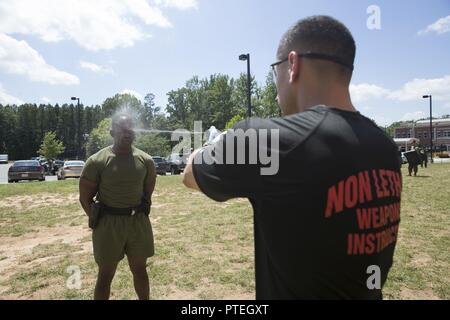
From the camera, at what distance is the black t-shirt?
3.92 feet

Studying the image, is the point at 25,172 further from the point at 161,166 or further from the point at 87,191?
the point at 87,191

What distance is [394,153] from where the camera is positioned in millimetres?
1394

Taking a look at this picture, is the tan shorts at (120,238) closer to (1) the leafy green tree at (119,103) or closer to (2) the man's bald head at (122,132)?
(2) the man's bald head at (122,132)

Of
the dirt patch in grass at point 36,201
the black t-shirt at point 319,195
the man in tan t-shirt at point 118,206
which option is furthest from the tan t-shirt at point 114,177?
the dirt patch in grass at point 36,201

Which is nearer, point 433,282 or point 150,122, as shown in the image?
point 433,282

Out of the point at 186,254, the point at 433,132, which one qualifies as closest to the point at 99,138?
the point at 186,254

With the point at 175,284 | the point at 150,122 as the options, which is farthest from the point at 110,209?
the point at 150,122

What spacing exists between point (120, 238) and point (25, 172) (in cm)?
2336

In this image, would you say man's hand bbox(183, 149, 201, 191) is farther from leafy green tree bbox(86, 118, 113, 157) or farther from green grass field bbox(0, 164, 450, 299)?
leafy green tree bbox(86, 118, 113, 157)

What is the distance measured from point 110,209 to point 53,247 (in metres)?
4.06

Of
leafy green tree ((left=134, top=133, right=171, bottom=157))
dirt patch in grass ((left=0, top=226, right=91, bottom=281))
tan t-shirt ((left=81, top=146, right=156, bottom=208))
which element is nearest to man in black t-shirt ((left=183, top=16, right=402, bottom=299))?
tan t-shirt ((left=81, top=146, right=156, bottom=208))

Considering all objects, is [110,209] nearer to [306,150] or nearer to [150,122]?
[306,150]

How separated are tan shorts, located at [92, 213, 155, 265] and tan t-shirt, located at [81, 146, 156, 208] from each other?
0.57 ft
